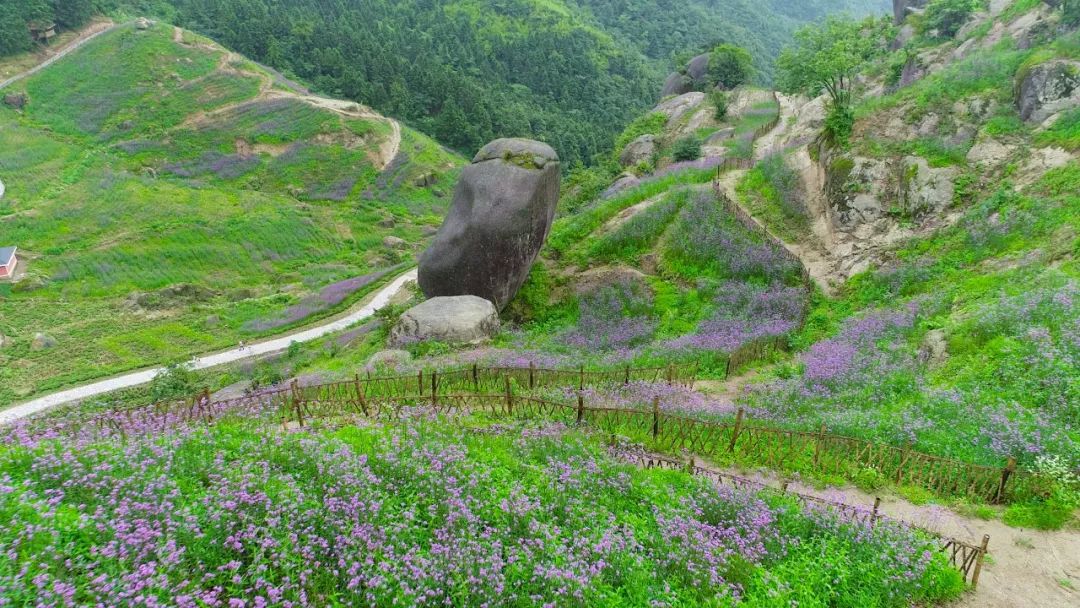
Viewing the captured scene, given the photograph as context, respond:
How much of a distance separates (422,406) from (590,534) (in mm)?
6109

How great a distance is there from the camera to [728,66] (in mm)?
63469

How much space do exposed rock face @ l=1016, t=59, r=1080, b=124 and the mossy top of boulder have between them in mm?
18235

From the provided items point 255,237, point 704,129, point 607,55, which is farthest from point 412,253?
point 607,55

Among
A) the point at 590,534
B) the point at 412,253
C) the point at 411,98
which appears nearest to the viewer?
the point at 590,534

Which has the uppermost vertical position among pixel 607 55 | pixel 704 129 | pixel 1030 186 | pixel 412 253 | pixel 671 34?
pixel 671 34

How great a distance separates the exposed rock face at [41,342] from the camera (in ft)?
115

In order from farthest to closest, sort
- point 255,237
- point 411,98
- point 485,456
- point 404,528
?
1. point 411,98
2. point 255,237
3. point 485,456
4. point 404,528

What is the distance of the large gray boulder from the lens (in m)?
23.6

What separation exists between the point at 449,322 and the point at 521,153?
8.10m

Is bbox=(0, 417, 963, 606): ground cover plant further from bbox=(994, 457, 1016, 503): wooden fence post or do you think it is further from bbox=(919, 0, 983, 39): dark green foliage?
bbox=(919, 0, 983, 39): dark green foliage

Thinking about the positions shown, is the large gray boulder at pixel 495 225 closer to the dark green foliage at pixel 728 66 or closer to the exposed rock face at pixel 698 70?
the dark green foliage at pixel 728 66

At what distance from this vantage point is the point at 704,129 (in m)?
49.8

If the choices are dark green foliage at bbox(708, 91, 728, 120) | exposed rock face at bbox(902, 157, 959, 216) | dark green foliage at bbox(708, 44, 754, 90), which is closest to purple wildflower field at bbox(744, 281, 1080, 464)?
exposed rock face at bbox(902, 157, 959, 216)

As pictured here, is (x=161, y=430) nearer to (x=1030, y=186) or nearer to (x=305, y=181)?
(x=1030, y=186)
